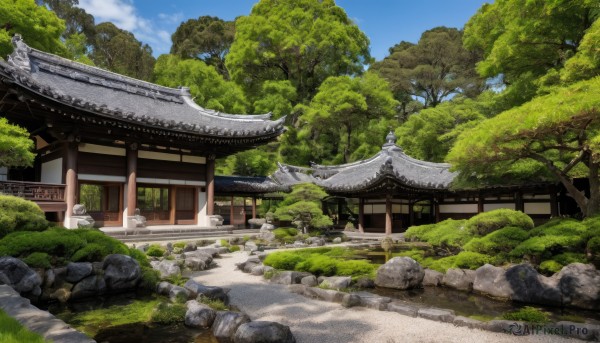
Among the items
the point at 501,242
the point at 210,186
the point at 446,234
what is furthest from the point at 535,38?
the point at 210,186

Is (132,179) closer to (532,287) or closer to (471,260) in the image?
(471,260)

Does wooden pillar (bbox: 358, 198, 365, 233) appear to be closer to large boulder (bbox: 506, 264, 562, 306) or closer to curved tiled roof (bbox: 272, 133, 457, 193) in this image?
curved tiled roof (bbox: 272, 133, 457, 193)

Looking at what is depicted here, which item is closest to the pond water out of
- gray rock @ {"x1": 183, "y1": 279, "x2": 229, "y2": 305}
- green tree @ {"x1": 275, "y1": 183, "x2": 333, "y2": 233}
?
gray rock @ {"x1": 183, "y1": 279, "x2": 229, "y2": 305}

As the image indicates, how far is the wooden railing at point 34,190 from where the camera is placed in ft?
43.2

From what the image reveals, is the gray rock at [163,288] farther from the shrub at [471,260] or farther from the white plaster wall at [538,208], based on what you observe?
the white plaster wall at [538,208]

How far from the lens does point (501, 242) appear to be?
10312mm

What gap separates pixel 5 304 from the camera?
4.87 meters

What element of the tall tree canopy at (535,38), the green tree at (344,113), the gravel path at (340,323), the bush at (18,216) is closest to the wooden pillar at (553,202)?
the tall tree canopy at (535,38)

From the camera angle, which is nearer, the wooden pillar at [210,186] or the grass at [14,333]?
the grass at [14,333]

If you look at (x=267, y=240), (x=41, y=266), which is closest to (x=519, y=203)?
(x=267, y=240)

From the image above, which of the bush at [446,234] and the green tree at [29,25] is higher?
the green tree at [29,25]

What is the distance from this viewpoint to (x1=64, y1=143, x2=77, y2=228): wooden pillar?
15242mm

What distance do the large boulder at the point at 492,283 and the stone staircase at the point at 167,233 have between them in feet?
40.5

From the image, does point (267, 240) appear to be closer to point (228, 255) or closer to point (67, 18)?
point (228, 255)
